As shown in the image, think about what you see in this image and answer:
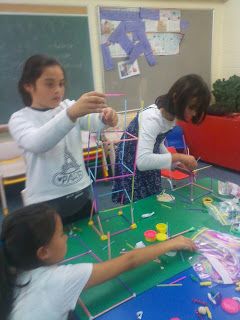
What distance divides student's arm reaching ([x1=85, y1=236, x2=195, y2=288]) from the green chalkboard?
2.61m

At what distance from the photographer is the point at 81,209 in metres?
1.31

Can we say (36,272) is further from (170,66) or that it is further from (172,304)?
(170,66)

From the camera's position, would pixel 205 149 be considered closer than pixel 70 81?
No

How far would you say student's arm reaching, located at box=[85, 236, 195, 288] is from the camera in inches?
33.2

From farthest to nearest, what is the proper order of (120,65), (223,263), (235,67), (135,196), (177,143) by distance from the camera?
(235,67), (177,143), (120,65), (135,196), (223,263)

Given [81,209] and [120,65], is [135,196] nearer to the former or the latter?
[81,209]

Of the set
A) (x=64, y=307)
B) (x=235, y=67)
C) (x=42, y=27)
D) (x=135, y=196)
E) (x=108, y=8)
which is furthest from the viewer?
(x=235, y=67)

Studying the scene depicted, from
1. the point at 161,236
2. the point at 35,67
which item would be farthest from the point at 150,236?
the point at 35,67

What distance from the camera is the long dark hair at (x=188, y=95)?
1.34 meters

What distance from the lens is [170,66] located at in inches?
155

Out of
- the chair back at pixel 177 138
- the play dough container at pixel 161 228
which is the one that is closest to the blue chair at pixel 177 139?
the chair back at pixel 177 138

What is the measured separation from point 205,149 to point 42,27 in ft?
8.06

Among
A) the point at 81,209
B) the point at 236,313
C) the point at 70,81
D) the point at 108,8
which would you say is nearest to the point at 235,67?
the point at 108,8

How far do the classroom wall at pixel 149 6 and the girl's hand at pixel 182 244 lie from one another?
2.82 meters
